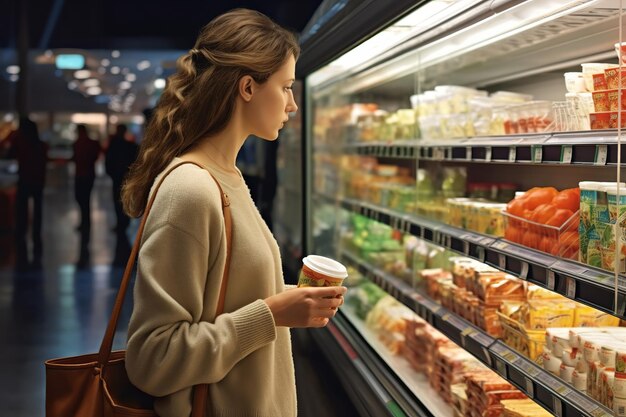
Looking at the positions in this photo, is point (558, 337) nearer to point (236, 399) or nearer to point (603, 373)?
point (603, 373)

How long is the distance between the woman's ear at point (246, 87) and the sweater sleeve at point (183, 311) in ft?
0.81

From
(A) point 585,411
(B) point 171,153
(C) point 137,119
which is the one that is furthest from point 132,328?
(C) point 137,119

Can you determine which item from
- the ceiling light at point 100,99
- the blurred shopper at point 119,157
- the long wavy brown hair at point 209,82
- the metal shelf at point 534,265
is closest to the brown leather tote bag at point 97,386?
the long wavy brown hair at point 209,82

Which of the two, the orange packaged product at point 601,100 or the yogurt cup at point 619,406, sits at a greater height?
the orange packaged product at point 601,100

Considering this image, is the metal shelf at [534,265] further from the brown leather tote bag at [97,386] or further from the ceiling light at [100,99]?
the ceiling light at [100,99]

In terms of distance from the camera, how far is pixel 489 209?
324cm

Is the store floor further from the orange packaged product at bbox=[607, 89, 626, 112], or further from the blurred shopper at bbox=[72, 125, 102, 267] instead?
the orange packaged product at bbox=[607, 89, 626, 112]

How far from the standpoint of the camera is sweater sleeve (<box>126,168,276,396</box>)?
66.0 inches

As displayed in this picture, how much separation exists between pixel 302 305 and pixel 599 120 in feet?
3.63

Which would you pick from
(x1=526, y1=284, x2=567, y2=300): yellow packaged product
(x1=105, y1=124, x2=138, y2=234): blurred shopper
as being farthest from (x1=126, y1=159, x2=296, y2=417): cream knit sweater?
(x1=105, y1=124, x2=138, y2=234): blurred shopper

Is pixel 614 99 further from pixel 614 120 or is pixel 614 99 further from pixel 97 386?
pixel 97 386

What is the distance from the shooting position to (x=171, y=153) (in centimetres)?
188

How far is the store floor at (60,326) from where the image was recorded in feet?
15.1

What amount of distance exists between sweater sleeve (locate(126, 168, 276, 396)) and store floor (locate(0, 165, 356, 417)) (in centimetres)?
268
